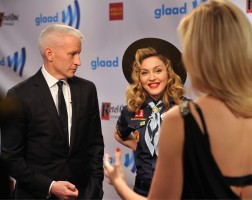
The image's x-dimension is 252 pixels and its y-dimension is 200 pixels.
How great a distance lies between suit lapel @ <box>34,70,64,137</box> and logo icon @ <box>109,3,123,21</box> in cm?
143

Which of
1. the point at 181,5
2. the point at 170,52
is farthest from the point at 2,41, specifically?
the point at 170,52

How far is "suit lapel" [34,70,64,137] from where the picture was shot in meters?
2.93

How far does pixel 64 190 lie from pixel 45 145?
0.29m

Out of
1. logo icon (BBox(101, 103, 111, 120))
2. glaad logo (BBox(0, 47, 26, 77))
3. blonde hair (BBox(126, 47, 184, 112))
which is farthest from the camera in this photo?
glaad logo (BBox(0, 47, 26, 77))

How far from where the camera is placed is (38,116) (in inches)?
115

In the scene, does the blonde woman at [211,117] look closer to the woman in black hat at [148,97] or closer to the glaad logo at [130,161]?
the woman in black hat at [148,97]

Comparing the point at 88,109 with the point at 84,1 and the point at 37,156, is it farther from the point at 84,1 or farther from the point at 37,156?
the point at 84,1

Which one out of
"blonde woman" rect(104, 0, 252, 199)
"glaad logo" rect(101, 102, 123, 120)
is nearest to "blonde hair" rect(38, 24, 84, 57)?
"glaad logo" rect(101, 102, 123, 120)

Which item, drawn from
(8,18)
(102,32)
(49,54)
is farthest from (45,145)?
(8,18)

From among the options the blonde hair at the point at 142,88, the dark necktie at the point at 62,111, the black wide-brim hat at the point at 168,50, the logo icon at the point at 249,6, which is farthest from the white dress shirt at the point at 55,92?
the logo icon at the point at 249,6

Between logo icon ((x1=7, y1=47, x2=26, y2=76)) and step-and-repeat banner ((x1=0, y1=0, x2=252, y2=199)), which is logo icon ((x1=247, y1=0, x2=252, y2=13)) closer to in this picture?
step-and-repeat banner ((x1=0, y1=0, x2=252, y2=199))

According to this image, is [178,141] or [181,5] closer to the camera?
[178,141]

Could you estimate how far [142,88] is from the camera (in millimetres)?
3299

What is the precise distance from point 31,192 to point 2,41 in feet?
7.72
